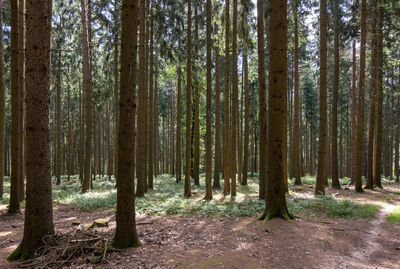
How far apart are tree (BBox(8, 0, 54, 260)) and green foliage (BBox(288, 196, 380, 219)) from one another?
24.2ft

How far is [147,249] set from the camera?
587 centimetres

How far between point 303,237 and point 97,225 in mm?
5614

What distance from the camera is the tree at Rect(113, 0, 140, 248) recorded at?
5785 mm

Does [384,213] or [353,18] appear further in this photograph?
[353,18]

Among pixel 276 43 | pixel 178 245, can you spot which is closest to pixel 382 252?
pixel 178 245

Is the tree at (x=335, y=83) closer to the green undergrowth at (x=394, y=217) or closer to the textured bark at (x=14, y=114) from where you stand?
the green undergrowth at (x=394, y=217)

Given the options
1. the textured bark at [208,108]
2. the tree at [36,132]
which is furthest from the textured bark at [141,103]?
the tree at [36,132]

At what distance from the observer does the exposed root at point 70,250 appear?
209 inches

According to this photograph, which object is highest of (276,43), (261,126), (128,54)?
(276,43)

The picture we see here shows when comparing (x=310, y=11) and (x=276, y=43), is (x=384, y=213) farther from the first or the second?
(x=310, y=11)

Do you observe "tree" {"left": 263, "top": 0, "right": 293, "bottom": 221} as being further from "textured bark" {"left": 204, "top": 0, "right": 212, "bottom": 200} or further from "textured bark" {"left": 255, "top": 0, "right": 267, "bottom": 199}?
"textured bark" {"left": 204, "top": 0, "right": 212, "bottom": 200}

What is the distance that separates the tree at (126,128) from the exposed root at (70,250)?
379mm

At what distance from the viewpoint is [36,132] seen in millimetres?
5836

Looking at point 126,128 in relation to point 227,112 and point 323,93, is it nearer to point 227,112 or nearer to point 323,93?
point 227,112
